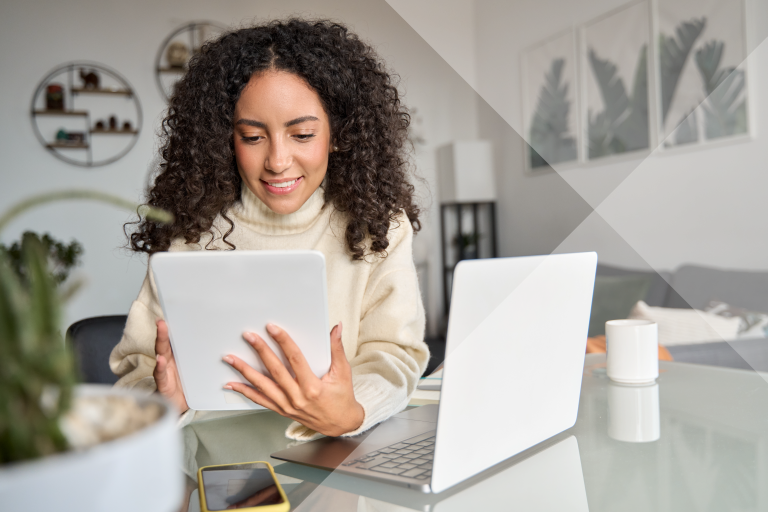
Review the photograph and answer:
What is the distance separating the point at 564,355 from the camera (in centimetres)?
68

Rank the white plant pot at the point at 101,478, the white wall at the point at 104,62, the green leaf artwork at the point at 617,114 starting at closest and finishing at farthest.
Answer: the white plant pot at the point at 101,478 → the green leaf artwork at the point at 617,114 → the white wall at the point at 104,62

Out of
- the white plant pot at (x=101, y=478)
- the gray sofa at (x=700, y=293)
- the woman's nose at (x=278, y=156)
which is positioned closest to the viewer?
the white plant pot at (x=101, y=478)

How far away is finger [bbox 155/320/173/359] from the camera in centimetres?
73

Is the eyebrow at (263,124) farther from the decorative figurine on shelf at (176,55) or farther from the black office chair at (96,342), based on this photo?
the decorative figurine on shelf at (176,55)

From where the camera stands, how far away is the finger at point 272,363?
0.63 m

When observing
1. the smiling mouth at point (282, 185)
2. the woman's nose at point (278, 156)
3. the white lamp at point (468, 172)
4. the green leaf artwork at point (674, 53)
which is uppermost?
the green leaf artwork at point (674, 53)

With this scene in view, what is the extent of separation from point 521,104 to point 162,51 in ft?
7.59

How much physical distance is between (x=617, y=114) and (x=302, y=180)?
2.71 m

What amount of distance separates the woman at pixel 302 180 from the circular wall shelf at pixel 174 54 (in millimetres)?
2721

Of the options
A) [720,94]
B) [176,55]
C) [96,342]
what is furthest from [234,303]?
[176,55]

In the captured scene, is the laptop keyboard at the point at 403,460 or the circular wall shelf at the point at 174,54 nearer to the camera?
the laptop keyboard at the point at 403,460

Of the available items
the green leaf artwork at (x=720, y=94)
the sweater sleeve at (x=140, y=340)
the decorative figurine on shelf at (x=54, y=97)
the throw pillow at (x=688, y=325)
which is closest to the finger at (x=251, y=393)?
the sweater sleeve at (x=140, y=340)

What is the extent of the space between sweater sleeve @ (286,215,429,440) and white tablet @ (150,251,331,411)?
21 centimetres

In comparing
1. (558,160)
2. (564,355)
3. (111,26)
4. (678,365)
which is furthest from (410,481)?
(111,26)
